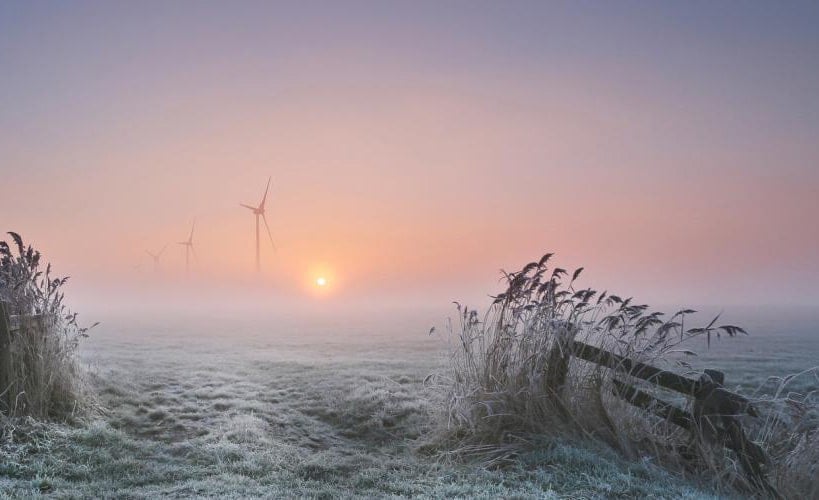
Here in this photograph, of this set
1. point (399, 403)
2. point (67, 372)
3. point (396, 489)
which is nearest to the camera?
point (396, 489)

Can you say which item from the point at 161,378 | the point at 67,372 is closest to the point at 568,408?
the point at 67,372

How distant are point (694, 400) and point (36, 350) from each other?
31.8ft

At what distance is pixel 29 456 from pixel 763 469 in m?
9.18

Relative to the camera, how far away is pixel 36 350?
27.5 ft

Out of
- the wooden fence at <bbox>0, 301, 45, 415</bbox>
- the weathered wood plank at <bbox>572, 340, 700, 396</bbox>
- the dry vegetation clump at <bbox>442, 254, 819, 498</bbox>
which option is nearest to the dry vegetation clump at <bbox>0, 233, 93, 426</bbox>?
the wooden fence at <bbox>0, 301, 45, 415</bbox>

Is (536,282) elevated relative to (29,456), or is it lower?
elevated

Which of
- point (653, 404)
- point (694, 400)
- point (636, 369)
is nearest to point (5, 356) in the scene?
point (636, 369)

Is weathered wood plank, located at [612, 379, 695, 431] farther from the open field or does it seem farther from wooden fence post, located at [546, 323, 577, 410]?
the open field

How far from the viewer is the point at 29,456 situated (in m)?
6.57

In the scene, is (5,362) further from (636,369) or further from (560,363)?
(636,369)

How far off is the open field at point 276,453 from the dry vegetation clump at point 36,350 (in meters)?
0.60

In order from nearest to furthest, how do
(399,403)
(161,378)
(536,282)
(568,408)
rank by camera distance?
(568,408) < (536,282) < (399,403) < (161,378)

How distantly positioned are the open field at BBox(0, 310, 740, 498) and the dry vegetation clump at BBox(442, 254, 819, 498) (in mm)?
525

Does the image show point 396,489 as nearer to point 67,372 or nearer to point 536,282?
point 536,282
